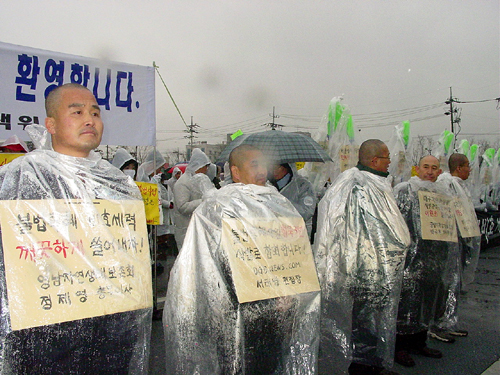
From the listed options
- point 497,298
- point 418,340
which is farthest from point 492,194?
point 418,340

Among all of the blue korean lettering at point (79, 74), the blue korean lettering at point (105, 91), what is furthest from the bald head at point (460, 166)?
the blue korean lettering at point (79, 74)

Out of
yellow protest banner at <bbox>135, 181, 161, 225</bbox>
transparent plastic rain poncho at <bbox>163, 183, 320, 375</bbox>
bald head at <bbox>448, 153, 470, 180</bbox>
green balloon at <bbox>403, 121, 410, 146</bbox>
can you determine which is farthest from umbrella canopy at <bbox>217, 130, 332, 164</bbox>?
green balloon at <bbox>403, 121, 410, 146</bbox>

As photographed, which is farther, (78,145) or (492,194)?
(492,194)

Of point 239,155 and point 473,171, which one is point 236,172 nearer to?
point 239,155

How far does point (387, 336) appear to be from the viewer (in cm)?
293

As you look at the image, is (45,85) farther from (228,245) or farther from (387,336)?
(387,336)

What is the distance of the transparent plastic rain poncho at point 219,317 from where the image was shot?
6.66 feet

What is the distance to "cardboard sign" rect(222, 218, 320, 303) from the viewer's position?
2.06m

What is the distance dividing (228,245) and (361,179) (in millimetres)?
1496

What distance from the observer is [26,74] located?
3799mm

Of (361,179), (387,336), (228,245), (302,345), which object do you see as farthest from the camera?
(361,179)

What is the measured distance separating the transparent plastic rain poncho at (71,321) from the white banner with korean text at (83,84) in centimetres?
241

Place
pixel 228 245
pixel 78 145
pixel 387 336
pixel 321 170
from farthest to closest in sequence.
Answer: pixel 321 170 → pixel 387 336 → pixel 228 245 → pixel 78 145

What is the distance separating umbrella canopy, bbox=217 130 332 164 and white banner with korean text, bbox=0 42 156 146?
1.02 m
